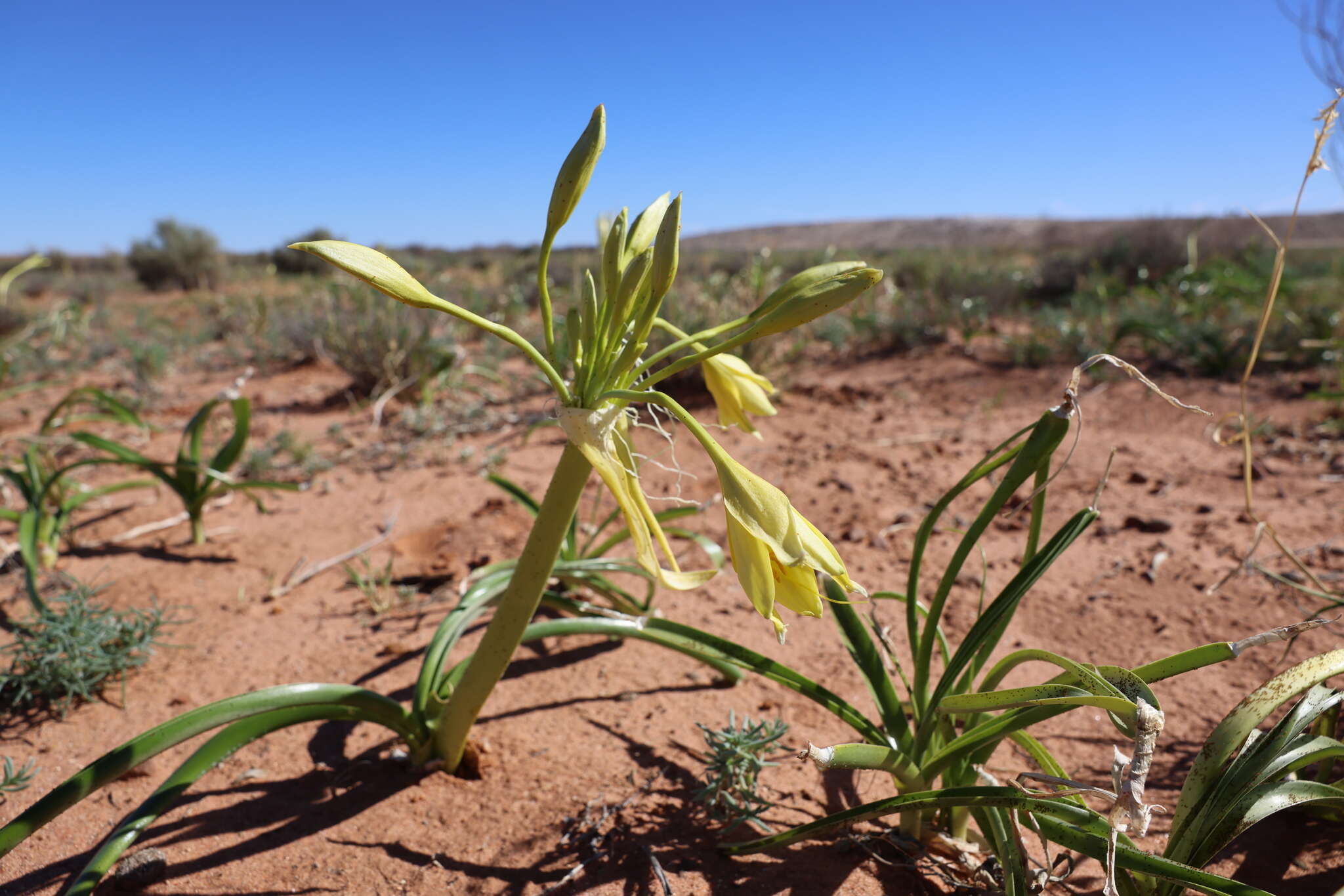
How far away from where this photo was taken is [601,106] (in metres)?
0.97

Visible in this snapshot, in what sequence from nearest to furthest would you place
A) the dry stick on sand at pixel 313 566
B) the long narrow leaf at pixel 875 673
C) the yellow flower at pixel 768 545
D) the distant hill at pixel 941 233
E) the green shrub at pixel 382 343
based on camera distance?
the yellow flower at pixel 768 545 < the long narrow leaf at pixel 875 673 < the dry stick on sand at pixel 313 566 < the green shrub at pixel 382 343 < the distant hill at pixel 941 233

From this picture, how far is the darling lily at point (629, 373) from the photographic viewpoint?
865 mm

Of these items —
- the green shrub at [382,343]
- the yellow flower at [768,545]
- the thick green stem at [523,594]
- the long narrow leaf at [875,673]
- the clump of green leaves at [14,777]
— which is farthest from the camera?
the green shrub at [382,343]

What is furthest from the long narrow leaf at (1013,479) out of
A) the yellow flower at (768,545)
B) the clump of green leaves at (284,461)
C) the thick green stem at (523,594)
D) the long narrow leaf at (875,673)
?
the clump of green leaves at (284,461)

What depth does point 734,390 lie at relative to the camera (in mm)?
1271

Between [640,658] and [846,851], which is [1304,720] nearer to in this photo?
[846,851]

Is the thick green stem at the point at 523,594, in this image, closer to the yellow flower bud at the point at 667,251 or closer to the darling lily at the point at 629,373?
the darling lily at the point at 629,373

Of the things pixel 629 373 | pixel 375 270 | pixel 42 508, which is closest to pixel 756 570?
pixel 629 373

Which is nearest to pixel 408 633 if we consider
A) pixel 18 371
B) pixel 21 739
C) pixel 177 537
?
pixel 21 739

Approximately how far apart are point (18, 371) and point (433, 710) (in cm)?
691

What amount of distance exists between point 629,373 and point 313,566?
2055mm

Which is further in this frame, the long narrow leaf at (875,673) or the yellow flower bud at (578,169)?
the long narrow leaf at (875,673)

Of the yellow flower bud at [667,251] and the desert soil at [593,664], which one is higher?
the yellow flower bud at [667,251]

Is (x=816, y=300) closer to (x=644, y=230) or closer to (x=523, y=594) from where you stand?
(x=644, y=230)
